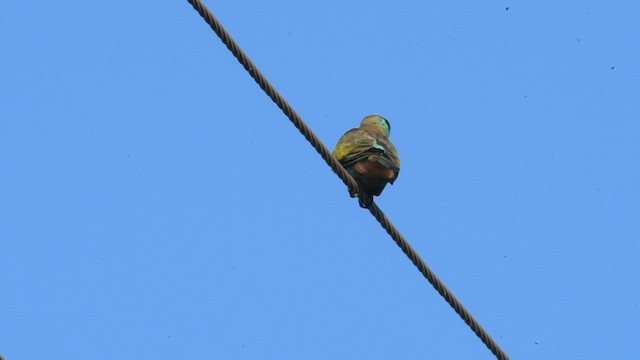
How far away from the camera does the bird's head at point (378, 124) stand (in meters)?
11.0

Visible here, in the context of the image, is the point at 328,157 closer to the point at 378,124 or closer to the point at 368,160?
the point at 368,160

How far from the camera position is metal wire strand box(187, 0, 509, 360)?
820 cm

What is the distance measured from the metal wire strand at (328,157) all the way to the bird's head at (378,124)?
1894mm

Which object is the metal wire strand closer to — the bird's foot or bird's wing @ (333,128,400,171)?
the bird's foot

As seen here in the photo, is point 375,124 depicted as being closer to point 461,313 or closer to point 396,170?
point 396,170

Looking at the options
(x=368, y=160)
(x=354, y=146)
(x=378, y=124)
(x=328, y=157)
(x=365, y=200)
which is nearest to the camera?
(x=328, y=157)

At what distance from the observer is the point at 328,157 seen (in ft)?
28.5

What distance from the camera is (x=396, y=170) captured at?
9.91 metres

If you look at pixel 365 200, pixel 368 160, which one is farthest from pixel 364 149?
pixel 365 200

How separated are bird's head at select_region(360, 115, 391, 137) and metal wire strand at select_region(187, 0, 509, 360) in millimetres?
1894

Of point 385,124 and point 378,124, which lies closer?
point 378,124

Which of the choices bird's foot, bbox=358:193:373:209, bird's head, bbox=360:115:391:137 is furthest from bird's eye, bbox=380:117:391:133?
bird's foot, bbox=358:193:373:209

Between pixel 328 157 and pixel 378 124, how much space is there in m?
2.53

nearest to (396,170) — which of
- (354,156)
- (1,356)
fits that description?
(354,156)
